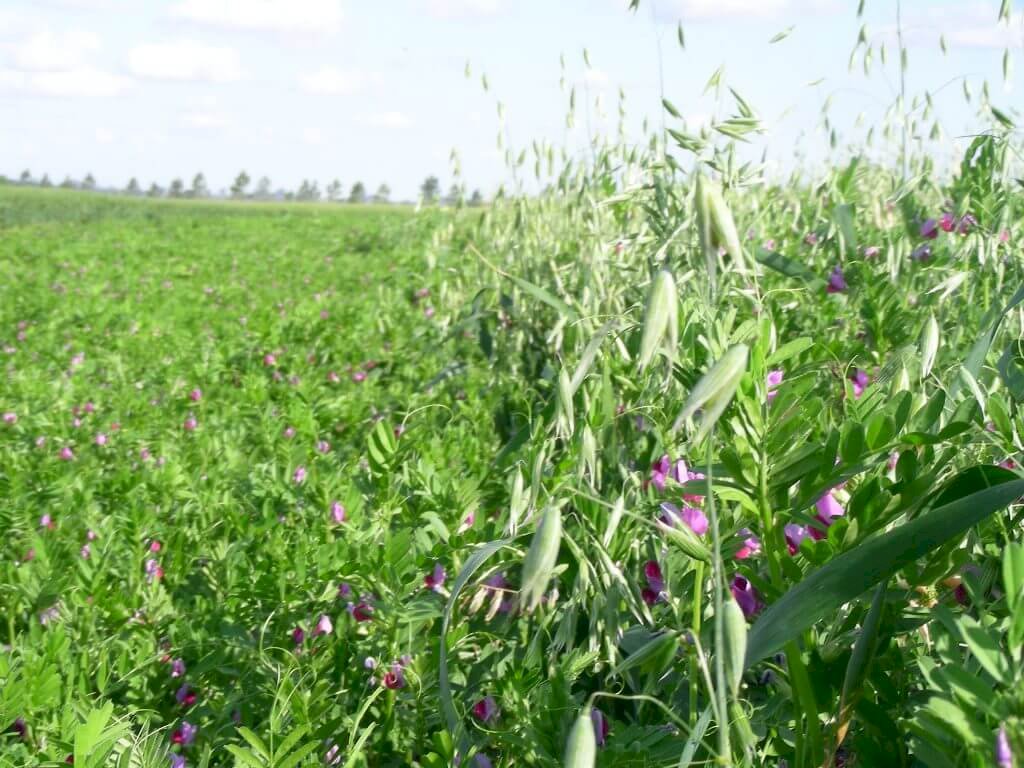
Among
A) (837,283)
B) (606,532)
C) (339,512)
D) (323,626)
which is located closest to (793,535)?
(606,532)

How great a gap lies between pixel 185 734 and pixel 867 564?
121cm

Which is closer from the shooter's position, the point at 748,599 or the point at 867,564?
the point at 867,564

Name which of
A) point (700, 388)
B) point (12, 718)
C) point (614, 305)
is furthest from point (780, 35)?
point (12, 718)

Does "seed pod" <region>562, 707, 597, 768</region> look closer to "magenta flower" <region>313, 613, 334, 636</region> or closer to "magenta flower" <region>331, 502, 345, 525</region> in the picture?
"magenta flower" <region>313, 613, 334, 636</region>

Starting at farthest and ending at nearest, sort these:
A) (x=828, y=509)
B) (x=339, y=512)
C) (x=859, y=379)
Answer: (x=339, y=512) < (x=859, y=379) < (x=828, y=509)

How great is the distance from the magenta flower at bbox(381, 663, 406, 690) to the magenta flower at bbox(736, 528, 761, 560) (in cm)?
63

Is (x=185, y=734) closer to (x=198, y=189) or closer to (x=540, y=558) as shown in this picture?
(x=540, y=558)

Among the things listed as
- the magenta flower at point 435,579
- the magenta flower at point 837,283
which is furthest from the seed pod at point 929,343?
the magenta flower at point 837,283

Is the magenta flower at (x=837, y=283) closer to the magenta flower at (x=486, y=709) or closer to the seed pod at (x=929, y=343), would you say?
the seed pod at (x=929, y=343)

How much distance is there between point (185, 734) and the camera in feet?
5.20

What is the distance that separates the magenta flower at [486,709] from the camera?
4.56 feet

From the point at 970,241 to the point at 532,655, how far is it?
41.8 inches

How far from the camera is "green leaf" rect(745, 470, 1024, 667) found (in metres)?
0.83

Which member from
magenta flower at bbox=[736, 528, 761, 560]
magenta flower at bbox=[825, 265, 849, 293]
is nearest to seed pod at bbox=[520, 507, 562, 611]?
magenta flower at bbox=[736, 528, 761, 560]
